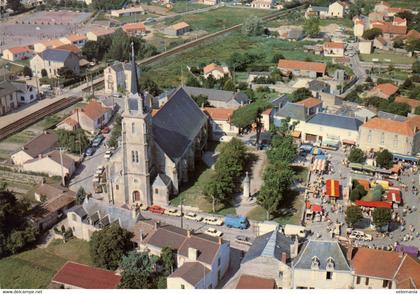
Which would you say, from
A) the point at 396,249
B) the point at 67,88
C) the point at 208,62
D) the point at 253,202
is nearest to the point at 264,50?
the point at 208,62

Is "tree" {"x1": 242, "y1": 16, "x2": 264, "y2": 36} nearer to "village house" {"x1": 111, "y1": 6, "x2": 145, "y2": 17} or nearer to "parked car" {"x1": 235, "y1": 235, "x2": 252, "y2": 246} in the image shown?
"village house" {"x1": 111, "y1": 6, "x2": 145, "y2": 17}

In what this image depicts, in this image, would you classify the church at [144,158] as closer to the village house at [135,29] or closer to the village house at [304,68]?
the village house at [304,68]

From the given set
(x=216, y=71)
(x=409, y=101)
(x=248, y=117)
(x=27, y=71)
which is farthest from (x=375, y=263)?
(x=27, y=71)

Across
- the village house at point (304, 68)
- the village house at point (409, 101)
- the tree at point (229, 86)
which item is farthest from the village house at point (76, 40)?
the village house at point (409, 101)

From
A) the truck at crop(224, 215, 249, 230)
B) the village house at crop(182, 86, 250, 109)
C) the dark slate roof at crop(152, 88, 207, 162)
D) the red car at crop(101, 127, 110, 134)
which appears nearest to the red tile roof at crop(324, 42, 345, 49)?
the village house at crop(182, 86, 250, 109)

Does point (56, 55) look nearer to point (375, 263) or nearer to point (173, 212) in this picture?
point (173, 212)

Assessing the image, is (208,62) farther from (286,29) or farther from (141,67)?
(286,29)
